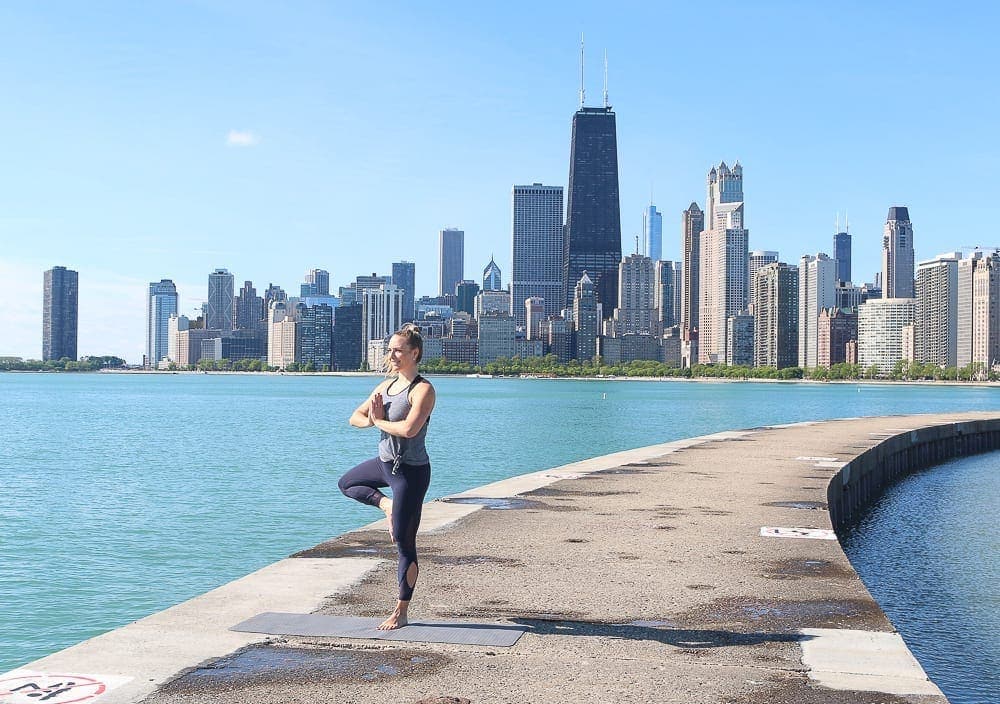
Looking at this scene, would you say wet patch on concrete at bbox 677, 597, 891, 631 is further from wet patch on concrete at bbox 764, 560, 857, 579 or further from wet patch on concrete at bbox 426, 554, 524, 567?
wet patch on concrete at bbox 426, 554, 524, 567

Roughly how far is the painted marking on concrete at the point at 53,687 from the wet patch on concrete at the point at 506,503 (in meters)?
10.1

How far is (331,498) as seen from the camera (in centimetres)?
3228

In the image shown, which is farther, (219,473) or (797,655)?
(219,473)

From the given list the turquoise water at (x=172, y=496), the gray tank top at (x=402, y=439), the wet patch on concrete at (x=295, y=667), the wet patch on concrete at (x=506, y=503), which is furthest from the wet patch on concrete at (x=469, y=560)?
the turquoise water at (x=172, y=496)

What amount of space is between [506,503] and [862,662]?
1033 centimetres

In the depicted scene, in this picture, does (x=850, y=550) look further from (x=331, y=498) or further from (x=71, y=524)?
(x=71, y=524)

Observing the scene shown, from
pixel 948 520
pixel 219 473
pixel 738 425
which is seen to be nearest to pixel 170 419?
pixel 738 425

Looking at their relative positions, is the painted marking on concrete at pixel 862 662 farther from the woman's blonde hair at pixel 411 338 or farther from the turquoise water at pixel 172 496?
the turquoise water at pixel 172 496

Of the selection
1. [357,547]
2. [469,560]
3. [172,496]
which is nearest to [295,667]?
[469,560]

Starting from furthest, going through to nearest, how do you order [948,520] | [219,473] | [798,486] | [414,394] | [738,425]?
1. [738,425]
2. [219,473]
3. [948,520]
4. [798,486]
5. [414,394]

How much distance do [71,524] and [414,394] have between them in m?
21.1

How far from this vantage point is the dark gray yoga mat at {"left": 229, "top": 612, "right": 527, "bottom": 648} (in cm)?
859

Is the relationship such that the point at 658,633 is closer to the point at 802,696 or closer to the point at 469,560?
the point at 802,696

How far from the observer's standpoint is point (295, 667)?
780cm
